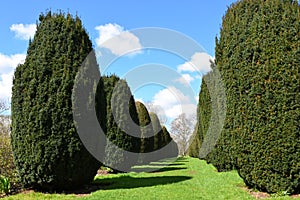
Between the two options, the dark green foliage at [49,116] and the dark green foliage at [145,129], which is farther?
the dark green foliage at [145,129]

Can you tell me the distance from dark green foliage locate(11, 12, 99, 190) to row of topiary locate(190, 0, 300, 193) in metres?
4.25

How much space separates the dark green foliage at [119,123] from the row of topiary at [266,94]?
773 centimetres

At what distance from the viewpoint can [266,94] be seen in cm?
702

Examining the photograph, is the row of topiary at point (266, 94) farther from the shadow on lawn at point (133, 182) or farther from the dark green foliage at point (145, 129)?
the dark green foliage at point (145, 129)

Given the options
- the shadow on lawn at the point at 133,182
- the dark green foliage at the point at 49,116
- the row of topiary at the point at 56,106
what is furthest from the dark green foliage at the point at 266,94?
the dark green foliage at the point at 49,116

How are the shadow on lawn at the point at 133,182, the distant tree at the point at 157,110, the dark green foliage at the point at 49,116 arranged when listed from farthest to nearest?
1. the distant tree at the point at 157,110
2. the shadow on lawn at the point at 133,182
3. the dark green foliage at the point at 49,116

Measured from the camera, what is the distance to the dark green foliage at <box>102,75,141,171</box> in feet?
47.6

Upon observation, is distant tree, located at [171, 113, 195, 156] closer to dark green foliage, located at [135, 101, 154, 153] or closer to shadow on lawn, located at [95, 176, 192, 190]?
dark green foliage, located at [135, 101, 154, 153]

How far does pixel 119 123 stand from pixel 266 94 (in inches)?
370

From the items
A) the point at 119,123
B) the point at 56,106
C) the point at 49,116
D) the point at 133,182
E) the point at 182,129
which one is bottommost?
the point at 133,182

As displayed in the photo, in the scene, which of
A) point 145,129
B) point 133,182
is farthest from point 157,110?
point 133,182

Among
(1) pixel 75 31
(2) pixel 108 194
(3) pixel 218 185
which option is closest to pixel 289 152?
(3) pixel 218 185

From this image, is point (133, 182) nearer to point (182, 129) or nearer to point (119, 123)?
point (119, 123)

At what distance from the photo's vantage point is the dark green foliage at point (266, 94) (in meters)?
6.75
